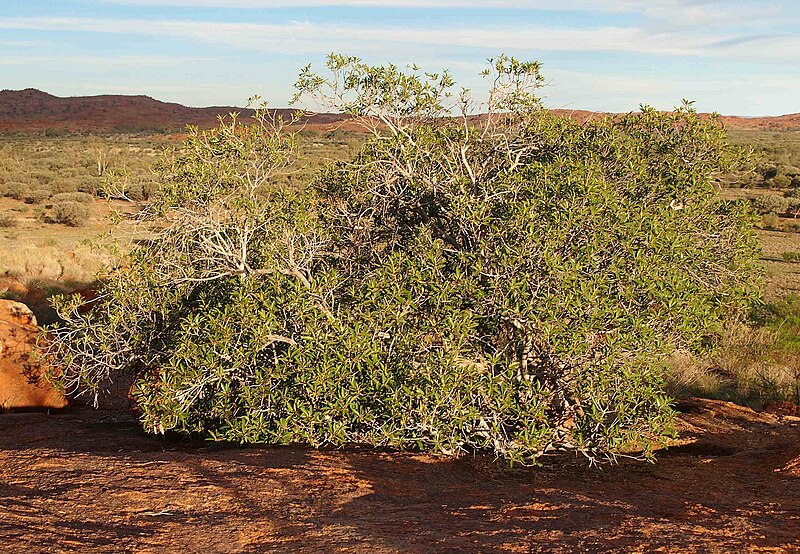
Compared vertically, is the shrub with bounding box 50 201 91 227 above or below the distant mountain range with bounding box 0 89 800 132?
below

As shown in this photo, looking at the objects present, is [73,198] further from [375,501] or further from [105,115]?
[105,115]

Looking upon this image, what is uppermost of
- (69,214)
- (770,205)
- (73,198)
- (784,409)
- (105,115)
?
(105,115)

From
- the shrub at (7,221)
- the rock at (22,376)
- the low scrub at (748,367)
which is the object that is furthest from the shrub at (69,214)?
the low scrub at (748,367)

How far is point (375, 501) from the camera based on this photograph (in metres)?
4.55

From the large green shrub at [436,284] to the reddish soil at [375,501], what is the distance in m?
0.36

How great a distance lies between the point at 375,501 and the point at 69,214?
23324 mm

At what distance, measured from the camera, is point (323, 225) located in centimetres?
741

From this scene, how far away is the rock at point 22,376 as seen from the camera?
829cm

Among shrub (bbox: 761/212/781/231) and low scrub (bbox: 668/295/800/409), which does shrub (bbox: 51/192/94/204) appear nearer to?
low scrub (bbox: 668/295/800/409)

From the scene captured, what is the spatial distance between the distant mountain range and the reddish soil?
6186cm

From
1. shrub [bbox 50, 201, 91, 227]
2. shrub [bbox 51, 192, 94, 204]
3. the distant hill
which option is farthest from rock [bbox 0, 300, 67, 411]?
the distant hill

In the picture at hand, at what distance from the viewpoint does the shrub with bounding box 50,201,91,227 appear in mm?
24406

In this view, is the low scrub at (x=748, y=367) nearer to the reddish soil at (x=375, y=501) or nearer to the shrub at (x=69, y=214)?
the reddish soil at (x=375, y=501)

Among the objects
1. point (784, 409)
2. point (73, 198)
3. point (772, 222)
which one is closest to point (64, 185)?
point (73, 198)
